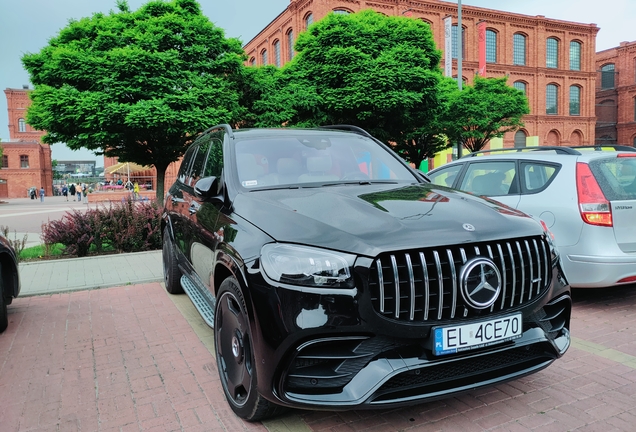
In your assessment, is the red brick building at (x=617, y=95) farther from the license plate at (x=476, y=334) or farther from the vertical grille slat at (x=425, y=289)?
the vertical grille slat at (x=425, y=289)

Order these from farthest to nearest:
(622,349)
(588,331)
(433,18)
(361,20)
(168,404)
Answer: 1. (433,18)
2. (361,20)
3. (588,331)
4. (622,349)
5. (168,404)

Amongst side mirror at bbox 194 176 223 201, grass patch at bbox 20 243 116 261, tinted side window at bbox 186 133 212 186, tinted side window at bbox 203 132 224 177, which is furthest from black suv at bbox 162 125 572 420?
grass patch at bbox 20 243 116 261

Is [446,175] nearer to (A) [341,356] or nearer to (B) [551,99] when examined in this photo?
(A) [341,356]

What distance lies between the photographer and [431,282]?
7.59 feet

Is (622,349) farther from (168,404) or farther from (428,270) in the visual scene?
(168,404)

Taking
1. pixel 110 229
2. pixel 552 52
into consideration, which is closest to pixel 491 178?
pixel 110 229

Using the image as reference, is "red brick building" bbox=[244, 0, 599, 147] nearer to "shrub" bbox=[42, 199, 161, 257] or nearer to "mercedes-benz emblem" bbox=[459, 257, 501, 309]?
"shrub" bbox=[42, 199, 161, 257]

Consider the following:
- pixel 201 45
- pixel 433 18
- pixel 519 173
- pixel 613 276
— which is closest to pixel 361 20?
pixel 201 45

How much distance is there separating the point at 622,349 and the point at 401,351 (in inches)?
103

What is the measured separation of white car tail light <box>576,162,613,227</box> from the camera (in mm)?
4496

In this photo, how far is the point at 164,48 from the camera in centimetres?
1405

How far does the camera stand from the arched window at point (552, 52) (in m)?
48.6

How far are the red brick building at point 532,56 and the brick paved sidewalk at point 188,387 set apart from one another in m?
39.4

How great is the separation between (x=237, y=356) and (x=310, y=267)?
841 millimetres
